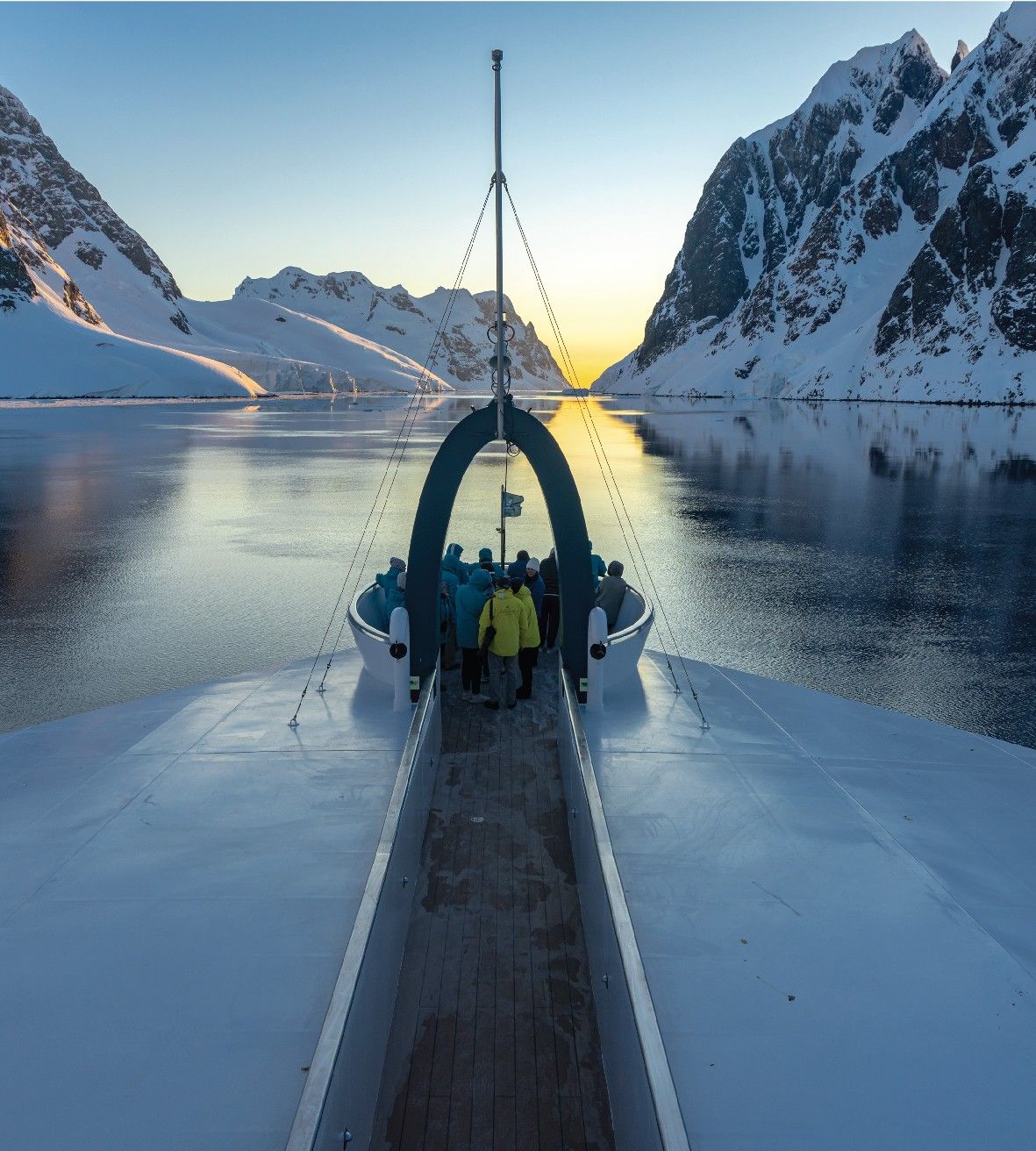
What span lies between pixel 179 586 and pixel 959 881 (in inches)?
933

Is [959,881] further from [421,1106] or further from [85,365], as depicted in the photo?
[85,365]

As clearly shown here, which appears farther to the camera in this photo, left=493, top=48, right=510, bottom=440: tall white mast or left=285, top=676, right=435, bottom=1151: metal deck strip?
left=493, top=48, right=510, bottom=440: tall white mast

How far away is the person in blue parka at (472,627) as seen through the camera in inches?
455

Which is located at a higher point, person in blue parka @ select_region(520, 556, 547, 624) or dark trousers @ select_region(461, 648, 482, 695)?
person in blue parka @ select_region(520, 556, 547, 624)

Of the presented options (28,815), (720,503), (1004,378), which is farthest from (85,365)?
(28,815)

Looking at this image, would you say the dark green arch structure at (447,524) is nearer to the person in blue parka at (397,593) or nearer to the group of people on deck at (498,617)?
the group of people on deck at (498,617)

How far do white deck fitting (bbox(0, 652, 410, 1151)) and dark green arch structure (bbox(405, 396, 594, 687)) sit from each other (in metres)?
1.46

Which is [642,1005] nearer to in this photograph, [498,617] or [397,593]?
[498,617]

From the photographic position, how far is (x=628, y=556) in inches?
1247

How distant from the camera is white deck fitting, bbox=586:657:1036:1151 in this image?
5191mm

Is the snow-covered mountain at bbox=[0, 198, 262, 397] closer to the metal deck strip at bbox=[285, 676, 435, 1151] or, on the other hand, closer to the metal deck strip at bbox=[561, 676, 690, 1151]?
the metal deck strip at bbox=[285, 676, 435, 1151]

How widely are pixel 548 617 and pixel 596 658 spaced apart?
2439 millimetres

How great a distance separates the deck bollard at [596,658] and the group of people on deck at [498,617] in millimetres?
737

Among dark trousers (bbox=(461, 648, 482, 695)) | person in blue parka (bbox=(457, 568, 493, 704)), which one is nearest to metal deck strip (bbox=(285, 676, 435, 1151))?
person in blue parka (bbox=(457, 568, 493, 704))
